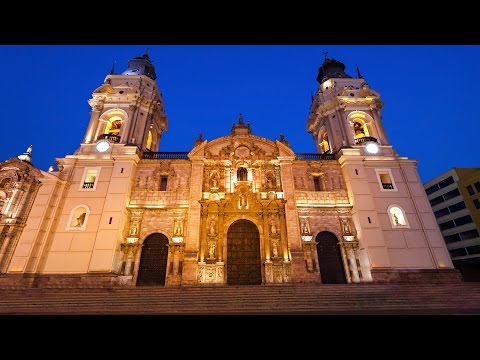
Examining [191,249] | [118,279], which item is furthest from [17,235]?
[191,249]

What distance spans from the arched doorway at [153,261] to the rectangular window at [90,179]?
22.6 feet

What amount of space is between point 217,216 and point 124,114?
1527 centimetres

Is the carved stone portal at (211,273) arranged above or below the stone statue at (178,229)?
below

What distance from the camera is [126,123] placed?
26750 millimetres

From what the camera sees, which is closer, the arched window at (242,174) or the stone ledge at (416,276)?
the stone ledge at (416,276)

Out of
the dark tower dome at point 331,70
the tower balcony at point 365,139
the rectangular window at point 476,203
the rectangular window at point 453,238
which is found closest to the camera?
the tower balcony at point 365,139

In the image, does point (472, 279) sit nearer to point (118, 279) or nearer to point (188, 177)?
point (188, 177)

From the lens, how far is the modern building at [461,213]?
129 ft

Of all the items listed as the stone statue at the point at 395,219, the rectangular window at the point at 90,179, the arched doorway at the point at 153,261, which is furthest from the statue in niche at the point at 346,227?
the rectangular window at the point at 90,179

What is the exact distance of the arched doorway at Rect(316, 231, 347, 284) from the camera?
20.4 metres

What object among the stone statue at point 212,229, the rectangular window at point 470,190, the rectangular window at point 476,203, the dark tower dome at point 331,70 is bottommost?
the stone statue at point 212,229

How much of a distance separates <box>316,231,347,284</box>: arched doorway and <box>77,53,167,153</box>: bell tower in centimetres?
1905

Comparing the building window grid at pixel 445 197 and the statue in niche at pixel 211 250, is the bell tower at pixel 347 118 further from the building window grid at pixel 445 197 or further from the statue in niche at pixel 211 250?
the building window grid at pixel 445 197
